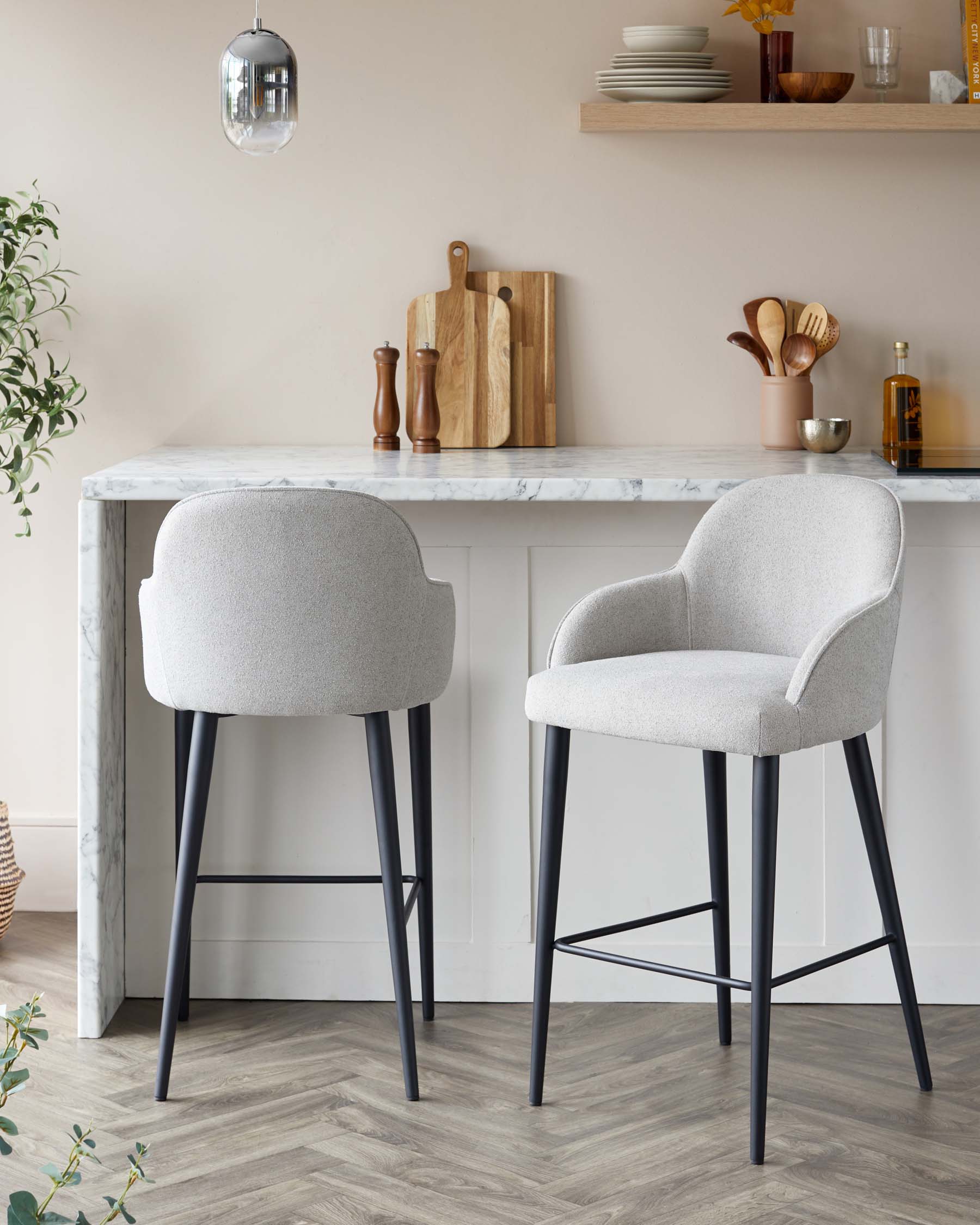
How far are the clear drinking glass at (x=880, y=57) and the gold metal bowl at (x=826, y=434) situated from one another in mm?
730

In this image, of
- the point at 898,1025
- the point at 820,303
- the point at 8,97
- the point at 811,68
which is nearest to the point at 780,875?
the point at 898,1025

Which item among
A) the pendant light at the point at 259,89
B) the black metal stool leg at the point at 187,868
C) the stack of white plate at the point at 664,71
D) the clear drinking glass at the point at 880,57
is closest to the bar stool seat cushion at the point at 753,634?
the black metal stool leg at the point at 187,868

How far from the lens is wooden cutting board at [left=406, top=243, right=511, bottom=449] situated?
122 inches

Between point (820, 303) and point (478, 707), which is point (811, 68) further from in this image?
point (478, 707)

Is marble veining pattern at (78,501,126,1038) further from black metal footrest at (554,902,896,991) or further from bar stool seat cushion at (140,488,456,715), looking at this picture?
black metal footrest at (554,902,896,991)

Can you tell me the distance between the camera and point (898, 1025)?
8.38ft

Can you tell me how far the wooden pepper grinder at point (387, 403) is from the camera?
288 cm

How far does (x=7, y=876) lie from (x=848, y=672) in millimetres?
1887

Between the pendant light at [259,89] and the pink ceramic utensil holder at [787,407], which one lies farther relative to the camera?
the pink ceramic utensil holder at [787,407]

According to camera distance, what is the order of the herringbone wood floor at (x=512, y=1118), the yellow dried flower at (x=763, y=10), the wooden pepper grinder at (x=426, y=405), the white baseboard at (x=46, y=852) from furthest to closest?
1. the white baseboard at (x=46, y=852)
2. the yellow dried flower at (x=763, y=10)
3. the wooden pepper grinder at (x=426, y=405)
4. the herringbone wood floor at (x=512, y=1118)

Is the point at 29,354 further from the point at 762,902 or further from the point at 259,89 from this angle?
the point at 762,902

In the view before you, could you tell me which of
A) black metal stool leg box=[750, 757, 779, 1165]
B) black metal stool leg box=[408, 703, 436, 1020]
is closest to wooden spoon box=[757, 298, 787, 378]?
black metal stool leg box=[408, 703, 436, 1020]

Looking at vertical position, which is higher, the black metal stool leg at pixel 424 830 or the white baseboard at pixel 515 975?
the black metal stool leg at pixel 424 830

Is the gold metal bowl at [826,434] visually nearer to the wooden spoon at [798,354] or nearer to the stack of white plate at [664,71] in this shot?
the wooden spoon at [798,354]
